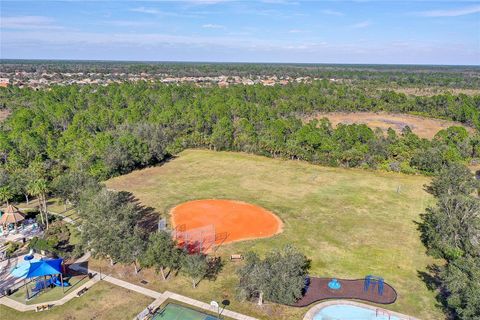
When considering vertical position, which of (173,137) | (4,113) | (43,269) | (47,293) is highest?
(4,113)

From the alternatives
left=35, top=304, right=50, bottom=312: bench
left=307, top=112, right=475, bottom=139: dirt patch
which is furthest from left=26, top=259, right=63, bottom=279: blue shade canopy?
left=307, top=112, right=475, bottom=139: dirt patch

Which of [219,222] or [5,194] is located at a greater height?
[5,194]

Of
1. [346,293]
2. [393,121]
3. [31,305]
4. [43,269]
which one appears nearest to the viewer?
[31,305]

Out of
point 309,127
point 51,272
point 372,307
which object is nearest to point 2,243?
point 51,272

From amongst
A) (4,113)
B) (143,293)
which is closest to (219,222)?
(143,293)

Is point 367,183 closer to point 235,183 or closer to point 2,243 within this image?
point 235,183

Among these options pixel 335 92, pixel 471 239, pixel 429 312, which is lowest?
pixel 429 312

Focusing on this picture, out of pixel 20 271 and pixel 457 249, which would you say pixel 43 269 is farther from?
pixel 457 249
